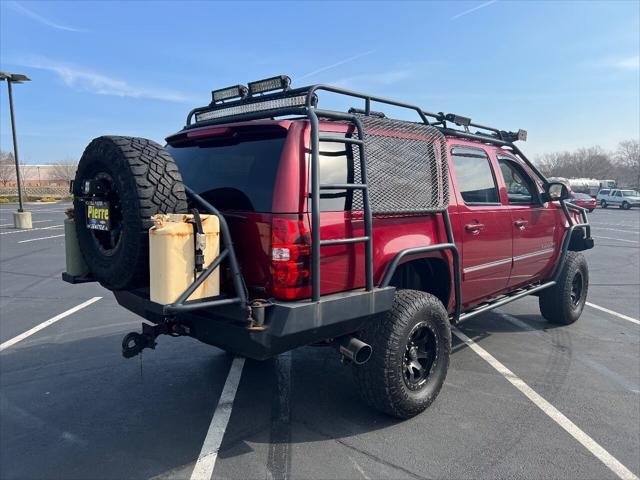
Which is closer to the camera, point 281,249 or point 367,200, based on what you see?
point 281,249

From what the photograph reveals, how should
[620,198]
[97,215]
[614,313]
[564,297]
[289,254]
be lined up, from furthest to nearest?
[620,198] → [614,313] → [564,297] → [97,215] → [289,254]

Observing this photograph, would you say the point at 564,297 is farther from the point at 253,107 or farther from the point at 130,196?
the point at 130,196

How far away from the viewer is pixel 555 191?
5.22m

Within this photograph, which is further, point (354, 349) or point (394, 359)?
point (394, 359)

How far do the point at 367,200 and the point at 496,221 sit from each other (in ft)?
6.40

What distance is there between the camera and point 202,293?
2.61 metres

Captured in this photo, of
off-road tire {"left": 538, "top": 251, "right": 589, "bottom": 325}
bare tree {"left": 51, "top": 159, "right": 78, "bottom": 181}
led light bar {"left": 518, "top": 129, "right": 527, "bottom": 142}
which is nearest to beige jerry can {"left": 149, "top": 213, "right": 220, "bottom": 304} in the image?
led light bar {"left": 518, "top": 129, "right": 527, "bottom": 142}

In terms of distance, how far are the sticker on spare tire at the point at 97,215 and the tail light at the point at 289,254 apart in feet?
3.63

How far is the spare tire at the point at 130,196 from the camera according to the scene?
2.63 m

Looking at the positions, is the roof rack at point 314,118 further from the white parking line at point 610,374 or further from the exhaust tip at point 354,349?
the white parking line at point 610,374

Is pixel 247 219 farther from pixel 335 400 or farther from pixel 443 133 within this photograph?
pixel 443 133

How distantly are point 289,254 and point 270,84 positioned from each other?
1.46 meters

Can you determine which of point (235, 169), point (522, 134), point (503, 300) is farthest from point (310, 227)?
point (522, 134)

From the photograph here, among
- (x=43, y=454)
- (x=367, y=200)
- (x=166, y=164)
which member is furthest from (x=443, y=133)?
(x=43, y=454)
